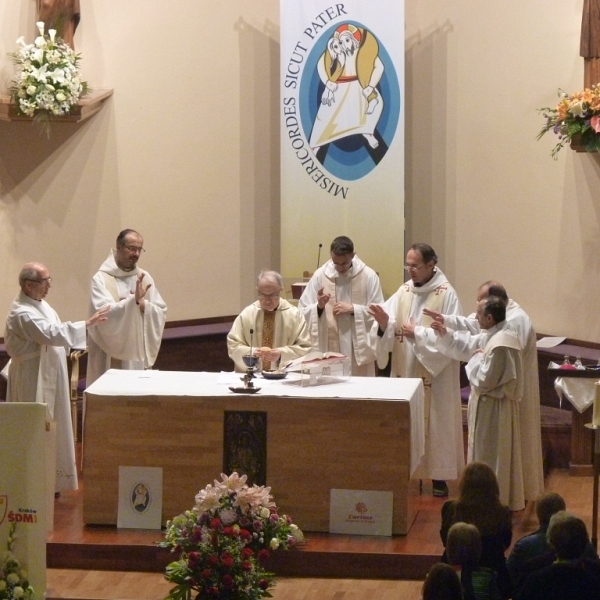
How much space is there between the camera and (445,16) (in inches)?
401

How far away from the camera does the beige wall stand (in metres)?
9.70

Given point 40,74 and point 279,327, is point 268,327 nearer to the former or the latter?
point 279,327

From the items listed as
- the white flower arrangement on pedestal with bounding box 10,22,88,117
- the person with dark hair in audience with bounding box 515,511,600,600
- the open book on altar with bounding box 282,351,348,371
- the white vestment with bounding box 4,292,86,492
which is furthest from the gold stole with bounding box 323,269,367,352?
the person with dark hair in audience with bounding box 515,511,600,600

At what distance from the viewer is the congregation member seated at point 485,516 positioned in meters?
4.95

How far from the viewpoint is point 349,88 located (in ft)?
32.4

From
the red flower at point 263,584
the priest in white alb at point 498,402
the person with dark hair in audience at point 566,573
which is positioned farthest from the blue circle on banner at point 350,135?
the person with dark hair in audience at point 566,573

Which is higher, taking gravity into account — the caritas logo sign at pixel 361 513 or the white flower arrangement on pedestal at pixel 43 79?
the white flower arrangement on pedestal at pixel 43 79

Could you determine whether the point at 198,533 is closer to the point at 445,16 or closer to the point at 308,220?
the point at 308,220

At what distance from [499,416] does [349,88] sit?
376cm

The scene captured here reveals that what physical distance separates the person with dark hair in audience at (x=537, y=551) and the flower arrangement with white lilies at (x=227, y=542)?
114 cm

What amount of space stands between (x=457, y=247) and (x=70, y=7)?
3857mm

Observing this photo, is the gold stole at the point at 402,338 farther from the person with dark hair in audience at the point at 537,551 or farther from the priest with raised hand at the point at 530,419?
the person with dark hair in audience at the point at 537,551

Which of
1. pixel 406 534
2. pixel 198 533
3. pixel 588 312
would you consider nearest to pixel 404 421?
pixel 406 534

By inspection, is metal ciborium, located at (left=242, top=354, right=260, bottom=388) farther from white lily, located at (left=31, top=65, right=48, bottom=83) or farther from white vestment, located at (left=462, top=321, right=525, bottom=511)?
white lily, located at (left=31, top=65, right=48, bottom=83)
